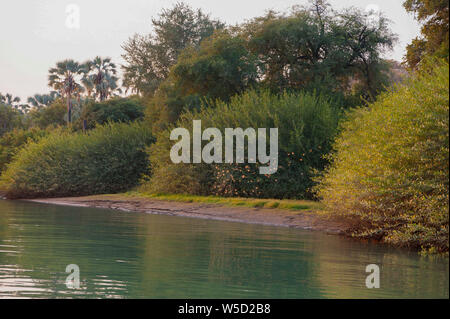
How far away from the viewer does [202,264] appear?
1217 centimetres

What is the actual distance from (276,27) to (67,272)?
27.7 metres

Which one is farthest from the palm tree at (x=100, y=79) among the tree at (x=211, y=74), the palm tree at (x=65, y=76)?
the tree at (x=211, y=74)

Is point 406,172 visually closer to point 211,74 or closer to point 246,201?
point 246,201

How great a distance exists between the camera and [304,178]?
89.8 ft

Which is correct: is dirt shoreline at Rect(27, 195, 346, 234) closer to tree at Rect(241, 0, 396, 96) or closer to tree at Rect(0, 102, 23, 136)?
tree at Rect(241, 0, 396, 96)

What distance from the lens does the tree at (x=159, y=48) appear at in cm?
4969

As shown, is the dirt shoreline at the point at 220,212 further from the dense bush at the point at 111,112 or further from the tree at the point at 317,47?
the dense bush at the point at 111,112

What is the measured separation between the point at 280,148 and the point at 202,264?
1634 cm

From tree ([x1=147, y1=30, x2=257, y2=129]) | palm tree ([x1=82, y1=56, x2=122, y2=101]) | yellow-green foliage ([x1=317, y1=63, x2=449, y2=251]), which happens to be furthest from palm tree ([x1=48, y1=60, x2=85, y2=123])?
yellow-green foliage ([x1=317, y1=63, x2=449, y2=251])

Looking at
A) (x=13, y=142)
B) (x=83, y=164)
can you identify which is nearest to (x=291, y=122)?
(x=83, y=164)

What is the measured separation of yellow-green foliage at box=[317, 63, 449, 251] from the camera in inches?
579

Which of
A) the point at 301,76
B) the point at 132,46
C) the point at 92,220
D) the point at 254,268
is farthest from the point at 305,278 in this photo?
the point at 132,46

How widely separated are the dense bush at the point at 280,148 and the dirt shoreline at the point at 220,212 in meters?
1.97
